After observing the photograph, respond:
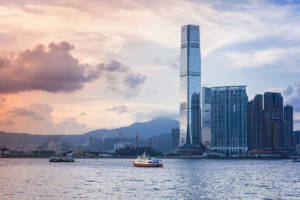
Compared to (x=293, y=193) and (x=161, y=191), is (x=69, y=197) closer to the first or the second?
(x=161, y=191)

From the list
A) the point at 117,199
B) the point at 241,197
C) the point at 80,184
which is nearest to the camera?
the point at 117,199

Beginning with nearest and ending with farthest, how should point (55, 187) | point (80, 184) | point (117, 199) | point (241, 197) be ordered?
1. point (117, 199)
2. point (241, 197)
3. point (55, 187)
4. point (80, 184)

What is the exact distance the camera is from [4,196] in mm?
85188

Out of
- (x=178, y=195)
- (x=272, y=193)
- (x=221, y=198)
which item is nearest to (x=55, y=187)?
(x=178, y=195)

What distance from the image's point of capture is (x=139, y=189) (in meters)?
99.5

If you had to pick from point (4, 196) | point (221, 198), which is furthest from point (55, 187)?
point (221, 198)

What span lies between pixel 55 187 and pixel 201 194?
39.6 metres

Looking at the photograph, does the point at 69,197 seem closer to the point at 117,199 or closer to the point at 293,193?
the point at 117,199

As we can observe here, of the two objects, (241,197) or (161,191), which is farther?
(161,191)

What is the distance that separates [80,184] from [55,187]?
31.8 ft

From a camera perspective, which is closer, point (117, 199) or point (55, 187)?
point (117, 199)

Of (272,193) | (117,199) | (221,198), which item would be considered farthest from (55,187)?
(272,193)

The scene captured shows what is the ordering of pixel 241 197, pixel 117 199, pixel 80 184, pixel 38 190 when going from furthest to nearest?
1. pixel 80 184
2. pixel 38 190
3. pixel 241 197
4. pixel 117 199

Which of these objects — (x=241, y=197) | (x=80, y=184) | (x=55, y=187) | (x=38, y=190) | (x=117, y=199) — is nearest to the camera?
(x=117, y=199)
